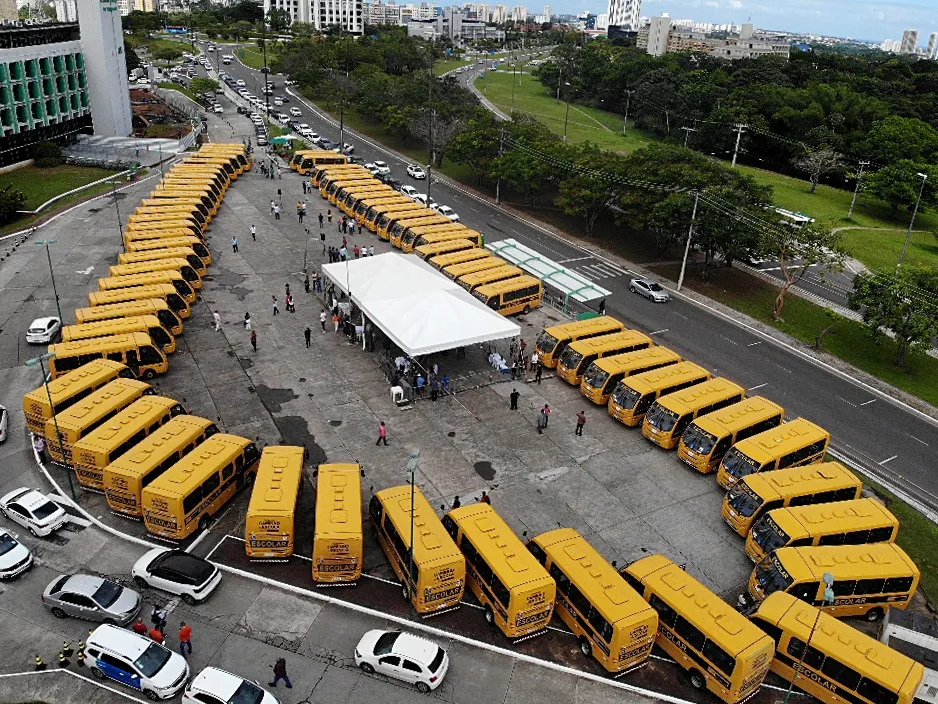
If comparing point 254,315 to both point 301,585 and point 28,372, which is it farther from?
point 301,585

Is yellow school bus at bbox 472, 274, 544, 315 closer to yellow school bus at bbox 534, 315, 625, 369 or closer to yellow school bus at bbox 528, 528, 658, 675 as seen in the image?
yellow school bus at bbox 534, 315, 625, 369

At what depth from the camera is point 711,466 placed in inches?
1128

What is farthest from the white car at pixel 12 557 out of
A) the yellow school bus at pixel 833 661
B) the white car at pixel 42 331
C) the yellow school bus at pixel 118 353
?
the yellow school bus at pixel 833 661

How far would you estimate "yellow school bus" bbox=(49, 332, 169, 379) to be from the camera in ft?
102

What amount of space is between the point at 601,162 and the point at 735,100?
53.2 m

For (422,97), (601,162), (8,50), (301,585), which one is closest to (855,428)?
(301,585)

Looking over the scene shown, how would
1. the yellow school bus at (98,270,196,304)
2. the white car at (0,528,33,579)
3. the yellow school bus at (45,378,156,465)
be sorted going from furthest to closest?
the yellow school bus at (98,270,196,304) → the yellow school bus at (45,378,156,465) → the white car at (0,528,33,579)

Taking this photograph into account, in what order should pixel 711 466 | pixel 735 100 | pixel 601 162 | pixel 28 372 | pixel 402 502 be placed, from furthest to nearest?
pixel 735 100 < pixel 601 162 < pixel 28 372 < pixel 711 466 < pixel 402 502

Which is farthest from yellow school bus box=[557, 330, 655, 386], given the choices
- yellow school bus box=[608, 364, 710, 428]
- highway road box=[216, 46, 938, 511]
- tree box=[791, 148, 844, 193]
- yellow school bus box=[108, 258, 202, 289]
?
tree box=[791, 148, 844, 193]

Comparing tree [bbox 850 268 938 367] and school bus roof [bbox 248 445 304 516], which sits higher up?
tree [bbox 850 268 938 367]

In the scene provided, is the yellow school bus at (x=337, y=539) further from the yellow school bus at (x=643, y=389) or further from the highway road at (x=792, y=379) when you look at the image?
the highway road at (x=792, y=379)

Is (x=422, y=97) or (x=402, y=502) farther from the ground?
(x=422, y=97)

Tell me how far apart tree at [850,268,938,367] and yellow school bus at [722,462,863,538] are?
1559cm

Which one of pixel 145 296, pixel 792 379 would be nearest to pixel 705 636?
pixel 792 379
